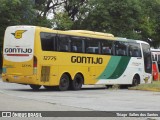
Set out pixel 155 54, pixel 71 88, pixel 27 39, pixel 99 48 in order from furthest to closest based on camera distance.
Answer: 1. pixel 155 54
2. pixel 99 48
3. pixel 71 88
4. pixel 27 39

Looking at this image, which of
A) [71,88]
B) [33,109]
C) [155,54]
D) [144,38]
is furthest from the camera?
[144,38]

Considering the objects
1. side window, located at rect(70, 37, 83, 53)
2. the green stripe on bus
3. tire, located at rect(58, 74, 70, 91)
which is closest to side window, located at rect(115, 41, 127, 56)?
the green stripe on bus

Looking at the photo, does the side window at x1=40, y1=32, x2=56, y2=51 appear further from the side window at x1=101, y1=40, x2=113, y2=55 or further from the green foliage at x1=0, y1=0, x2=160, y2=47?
the green foliage at x1=0, y1=0, x2=160, y2=47

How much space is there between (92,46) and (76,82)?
247 cm

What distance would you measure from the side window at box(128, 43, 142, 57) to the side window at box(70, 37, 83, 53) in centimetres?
522

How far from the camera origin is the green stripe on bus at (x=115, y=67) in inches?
1148

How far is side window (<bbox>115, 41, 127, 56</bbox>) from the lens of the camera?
2983 cm

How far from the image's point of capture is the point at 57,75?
82.5 ft

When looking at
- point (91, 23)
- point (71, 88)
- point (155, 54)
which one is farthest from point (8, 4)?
point (71, 88)

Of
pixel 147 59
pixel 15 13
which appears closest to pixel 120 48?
pixel 147 59

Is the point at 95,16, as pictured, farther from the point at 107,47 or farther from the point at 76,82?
the point at 76,82

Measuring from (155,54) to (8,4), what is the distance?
16.8m

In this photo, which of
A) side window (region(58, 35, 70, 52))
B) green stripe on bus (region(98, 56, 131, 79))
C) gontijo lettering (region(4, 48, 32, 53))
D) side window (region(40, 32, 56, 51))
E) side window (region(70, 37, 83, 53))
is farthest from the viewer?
green stripe on bus (region(98, 56, 131, 79))

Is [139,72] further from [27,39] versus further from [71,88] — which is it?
[27,39]
